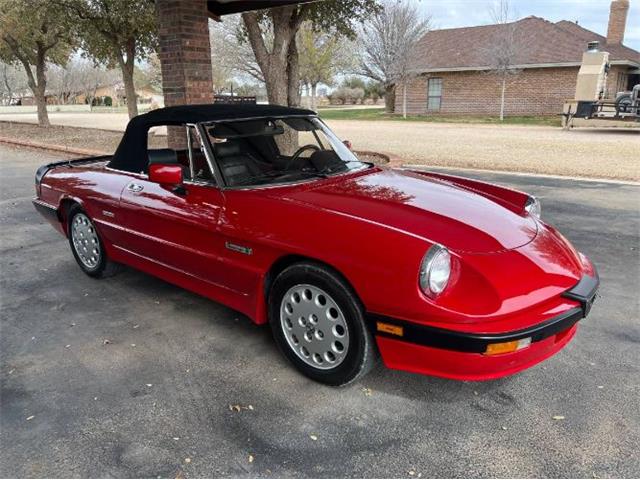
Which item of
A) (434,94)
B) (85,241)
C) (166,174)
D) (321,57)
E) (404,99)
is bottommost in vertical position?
(85,241)

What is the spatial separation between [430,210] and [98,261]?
3.06 m

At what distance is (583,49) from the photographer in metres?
28.3

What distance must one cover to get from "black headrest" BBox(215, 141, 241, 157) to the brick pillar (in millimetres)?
4364

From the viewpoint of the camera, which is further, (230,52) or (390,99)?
(230,52)

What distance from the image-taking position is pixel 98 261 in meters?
4.54

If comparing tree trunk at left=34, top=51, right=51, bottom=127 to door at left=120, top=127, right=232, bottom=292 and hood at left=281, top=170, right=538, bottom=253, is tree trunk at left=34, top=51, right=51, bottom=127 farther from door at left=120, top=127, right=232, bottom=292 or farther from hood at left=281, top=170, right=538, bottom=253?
hood at left=281, top=170, right=538, bottom=253

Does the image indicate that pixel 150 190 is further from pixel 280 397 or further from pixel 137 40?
pixel 137 40

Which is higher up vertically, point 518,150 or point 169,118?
point 169,118

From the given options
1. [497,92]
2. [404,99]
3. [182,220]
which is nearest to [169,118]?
[182,220]

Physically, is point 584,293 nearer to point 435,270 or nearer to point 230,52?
point 435,270

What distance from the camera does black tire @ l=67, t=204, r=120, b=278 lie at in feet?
14.7

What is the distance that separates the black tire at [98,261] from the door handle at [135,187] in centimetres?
68

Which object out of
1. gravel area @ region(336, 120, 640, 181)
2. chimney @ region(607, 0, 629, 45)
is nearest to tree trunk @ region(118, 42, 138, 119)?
gravel area @ region(336, 120, 640, 181)

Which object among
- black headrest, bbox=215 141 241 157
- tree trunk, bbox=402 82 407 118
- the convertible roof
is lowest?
black headrest, bbox=215 141 241 157
